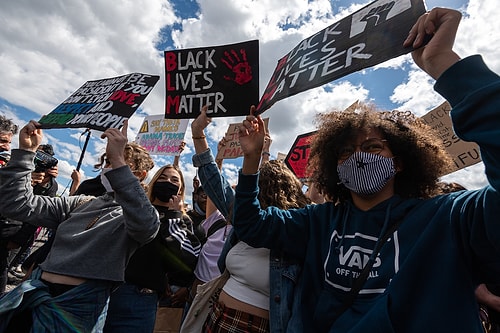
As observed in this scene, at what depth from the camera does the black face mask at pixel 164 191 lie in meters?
2.93

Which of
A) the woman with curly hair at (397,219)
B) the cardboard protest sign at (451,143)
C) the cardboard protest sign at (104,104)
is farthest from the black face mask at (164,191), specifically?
the cardboard protest sign at (451,143)

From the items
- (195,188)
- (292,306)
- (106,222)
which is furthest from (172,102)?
(195,188)

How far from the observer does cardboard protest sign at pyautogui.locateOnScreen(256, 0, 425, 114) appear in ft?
5.36

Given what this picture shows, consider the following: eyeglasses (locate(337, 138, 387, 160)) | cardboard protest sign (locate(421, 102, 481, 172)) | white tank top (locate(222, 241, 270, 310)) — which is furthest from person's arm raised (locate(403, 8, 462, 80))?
cardboard protest sign (locate(421, 102, 481, 172))

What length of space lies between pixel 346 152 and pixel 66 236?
1954 millimetres

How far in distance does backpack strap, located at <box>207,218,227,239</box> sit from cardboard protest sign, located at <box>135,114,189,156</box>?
141 inches

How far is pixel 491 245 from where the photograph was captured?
100cm

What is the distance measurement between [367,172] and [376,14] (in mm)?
978

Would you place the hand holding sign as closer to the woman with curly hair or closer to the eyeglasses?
the woman with curly hair

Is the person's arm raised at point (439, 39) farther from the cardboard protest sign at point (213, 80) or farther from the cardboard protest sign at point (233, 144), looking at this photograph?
the cardboard protest sign at point (233, 144)

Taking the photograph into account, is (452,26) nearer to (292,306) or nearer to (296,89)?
(296,89)

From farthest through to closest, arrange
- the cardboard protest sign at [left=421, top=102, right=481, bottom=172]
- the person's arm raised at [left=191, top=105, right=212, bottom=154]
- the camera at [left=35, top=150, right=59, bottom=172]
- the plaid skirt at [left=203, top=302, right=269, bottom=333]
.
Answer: the cardboard protest sign at [left=421, top=102, right=481, bottom=172] < the camera at [left=35, top=150, right=59, bottom=172] < the person's arm raised at [left=191, top=105, right=212, bottom=154] < the plaid skirt at [left=203, top=302, right=269, bottom=333]

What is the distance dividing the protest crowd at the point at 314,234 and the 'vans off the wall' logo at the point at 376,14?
1.41 ft

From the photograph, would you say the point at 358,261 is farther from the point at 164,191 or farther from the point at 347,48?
the point at 164,191
